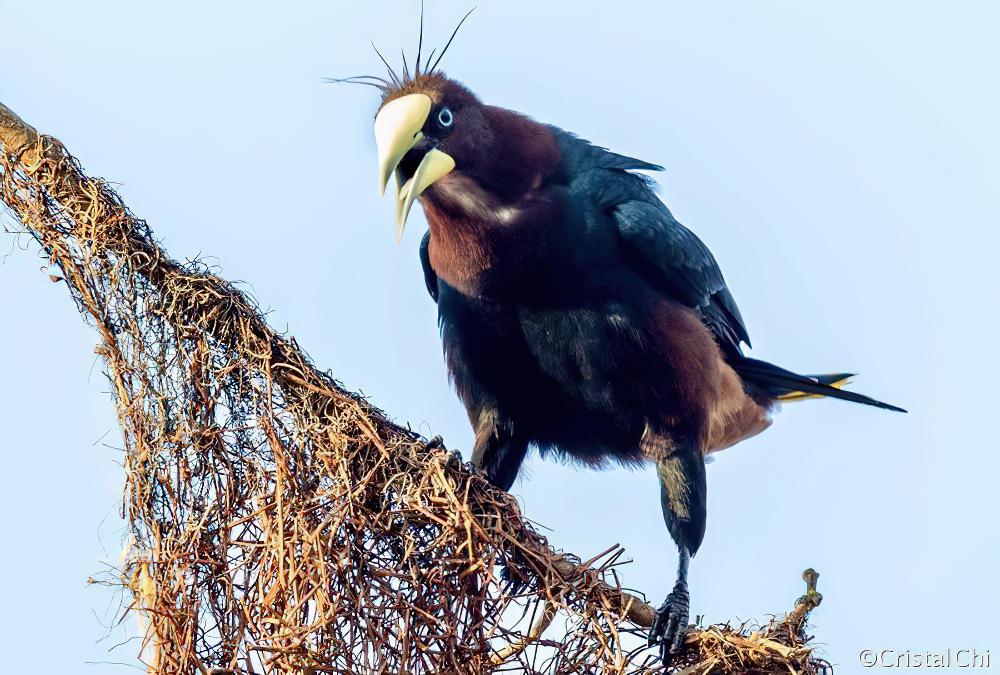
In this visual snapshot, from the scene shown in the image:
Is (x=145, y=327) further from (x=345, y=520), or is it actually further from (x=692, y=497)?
(x=692, y=497)

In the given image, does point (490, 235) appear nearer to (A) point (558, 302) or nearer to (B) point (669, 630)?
(A) point (558, 302)

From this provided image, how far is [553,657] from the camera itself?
236 centimetres

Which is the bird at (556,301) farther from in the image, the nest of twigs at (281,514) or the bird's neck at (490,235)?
the nest of twigs at (281,514)

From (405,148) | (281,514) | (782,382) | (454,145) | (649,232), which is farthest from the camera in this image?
(782,382)

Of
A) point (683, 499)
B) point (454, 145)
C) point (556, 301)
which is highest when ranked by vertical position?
point (454, 145)

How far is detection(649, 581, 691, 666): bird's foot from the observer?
2557 mm

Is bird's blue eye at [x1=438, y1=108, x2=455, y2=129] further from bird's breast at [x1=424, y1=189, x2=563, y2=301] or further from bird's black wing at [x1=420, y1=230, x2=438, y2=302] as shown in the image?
bird's black wing at [x1=420, y1=230, x2=438, y2=302]

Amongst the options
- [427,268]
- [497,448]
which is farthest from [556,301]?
[427,268]

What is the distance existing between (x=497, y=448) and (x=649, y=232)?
0.73 m

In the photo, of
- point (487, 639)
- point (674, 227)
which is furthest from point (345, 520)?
point (674, 227)

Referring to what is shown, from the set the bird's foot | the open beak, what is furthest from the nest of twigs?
the open beak

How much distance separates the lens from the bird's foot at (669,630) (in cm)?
256

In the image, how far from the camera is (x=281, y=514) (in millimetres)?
2371

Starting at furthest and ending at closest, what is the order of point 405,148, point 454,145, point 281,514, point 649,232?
1. point 649,232
2. point 454,145
3. point 405,148
4. point 281,514
